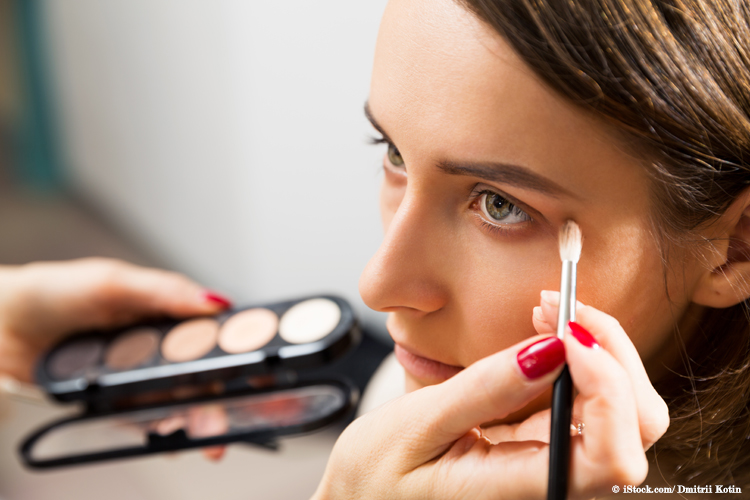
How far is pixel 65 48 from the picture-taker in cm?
227

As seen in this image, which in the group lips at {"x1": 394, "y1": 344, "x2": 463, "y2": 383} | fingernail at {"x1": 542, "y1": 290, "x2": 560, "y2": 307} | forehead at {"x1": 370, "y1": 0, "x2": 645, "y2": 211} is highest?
forehead at {"x1": 370, "y1": 0, "x2": 645, "y2": 211}

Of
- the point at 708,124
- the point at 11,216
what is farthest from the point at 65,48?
the point at 708,124

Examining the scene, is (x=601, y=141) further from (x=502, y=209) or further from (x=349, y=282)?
(x=349, y=282)

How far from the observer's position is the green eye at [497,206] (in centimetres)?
42

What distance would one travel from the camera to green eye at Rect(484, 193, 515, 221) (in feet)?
1.37

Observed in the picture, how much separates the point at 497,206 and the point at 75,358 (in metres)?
0.66

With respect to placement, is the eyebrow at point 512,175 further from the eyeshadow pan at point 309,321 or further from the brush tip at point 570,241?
the eyeshadow pan at point 309,321

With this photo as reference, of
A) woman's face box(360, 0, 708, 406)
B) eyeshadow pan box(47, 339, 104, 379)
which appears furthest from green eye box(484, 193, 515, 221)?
eyeshadow pan box(47, 339, 104, 379)

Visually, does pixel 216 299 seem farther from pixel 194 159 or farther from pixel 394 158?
pixel 194 159

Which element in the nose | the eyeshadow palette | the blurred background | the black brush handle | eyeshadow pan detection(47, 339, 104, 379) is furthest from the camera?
the blurred background

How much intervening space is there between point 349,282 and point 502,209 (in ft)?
2.45

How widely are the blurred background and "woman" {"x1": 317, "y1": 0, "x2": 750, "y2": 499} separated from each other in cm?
41

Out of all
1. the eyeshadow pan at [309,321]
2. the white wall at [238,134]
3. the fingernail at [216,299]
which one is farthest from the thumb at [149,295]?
the white wall at [238,134]

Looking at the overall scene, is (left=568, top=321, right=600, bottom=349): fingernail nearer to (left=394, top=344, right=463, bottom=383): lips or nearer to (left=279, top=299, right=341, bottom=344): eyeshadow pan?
(left=394, top=344, right=463, bottom=383): lips
